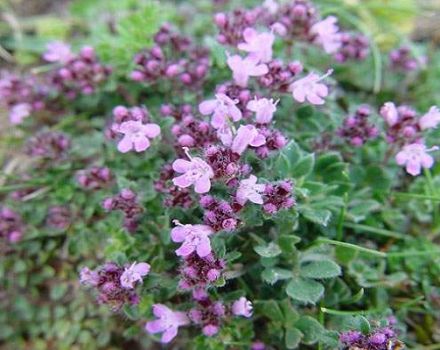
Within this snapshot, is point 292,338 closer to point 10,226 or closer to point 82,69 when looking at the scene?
point 10,226

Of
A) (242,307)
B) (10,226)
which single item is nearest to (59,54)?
(10,226)

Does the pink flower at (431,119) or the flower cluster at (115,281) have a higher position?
the pink flower at (431,119)

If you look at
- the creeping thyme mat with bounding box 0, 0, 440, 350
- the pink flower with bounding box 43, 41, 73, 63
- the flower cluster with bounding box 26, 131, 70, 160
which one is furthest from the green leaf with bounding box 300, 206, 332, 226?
the pink flower with bounding box 43, 41, 73, 63

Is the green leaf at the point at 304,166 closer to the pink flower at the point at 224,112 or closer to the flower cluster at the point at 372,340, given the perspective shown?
the pink flower at the point at 224,112

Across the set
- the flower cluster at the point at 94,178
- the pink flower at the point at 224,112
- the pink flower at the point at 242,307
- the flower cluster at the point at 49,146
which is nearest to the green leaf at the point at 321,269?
the pink flower at the point at 242,307

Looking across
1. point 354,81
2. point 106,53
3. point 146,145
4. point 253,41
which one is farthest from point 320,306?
point 106,53

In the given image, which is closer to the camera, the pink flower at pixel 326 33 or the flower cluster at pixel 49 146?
the pink flower at pixel 326 33

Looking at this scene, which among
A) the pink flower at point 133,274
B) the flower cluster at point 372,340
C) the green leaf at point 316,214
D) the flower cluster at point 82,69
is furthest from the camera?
the flower cluster at point 82,69

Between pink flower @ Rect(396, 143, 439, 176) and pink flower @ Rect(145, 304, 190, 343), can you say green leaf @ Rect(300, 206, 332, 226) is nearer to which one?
pink flower @ Rect(396, 143, 439, 176)
